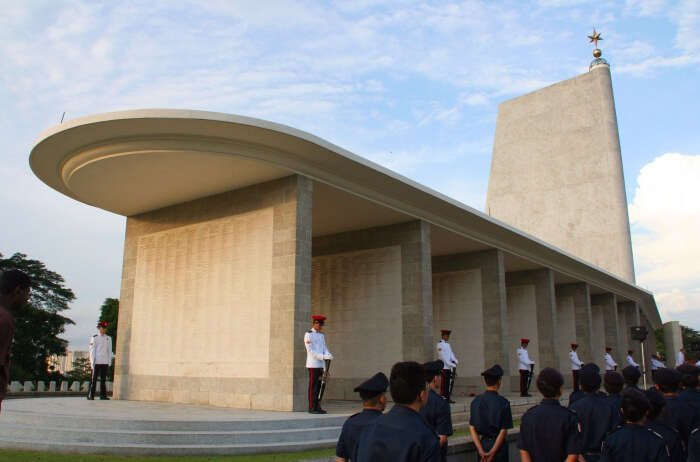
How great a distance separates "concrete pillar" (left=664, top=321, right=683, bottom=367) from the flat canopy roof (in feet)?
93.7

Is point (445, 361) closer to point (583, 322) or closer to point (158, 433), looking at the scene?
point (158, 433)

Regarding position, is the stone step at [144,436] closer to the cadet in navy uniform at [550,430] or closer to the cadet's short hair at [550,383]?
the cadet in navy uniform at [550,430]

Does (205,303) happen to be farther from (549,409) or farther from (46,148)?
(549,409)

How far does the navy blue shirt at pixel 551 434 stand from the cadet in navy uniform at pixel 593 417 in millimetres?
811

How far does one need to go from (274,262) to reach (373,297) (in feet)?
15.9

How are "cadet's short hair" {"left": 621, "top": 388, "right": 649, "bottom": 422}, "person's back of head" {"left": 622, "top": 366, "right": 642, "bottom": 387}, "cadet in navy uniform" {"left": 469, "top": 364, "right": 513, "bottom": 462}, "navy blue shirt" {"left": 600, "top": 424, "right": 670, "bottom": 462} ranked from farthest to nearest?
1. "person's back of head" {"left": 622, "top": 366, "right": 642, "bottom": 387}
2. "cadet in navy uniform" {"left": 469, "top": 364, "right": 513, "bottom": 462}
3. "cadet's short hair" {"left": 621, "top": 388, "right": 649, "bottom": 422}
4. "navy blue shirt" {"left": 600, "top": 424, "right": 670, "bottom": 462}

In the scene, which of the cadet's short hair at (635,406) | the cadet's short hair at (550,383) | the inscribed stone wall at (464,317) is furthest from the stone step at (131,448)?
the inscribed stone wall at (464,317)

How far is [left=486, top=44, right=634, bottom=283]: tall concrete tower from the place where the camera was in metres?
33.8

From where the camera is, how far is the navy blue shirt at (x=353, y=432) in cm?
369

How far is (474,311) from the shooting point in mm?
19109

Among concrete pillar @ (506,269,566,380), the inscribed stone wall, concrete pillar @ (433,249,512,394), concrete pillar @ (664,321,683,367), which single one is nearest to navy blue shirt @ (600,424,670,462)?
concrete pillar @ (433,249,512,394)

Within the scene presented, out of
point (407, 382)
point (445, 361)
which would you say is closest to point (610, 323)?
point (445, 361)

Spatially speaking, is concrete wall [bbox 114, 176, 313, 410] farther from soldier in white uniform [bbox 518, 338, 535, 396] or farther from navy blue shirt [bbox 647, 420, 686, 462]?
soldier in white uniform [bbox 518, 338, 535, 396]

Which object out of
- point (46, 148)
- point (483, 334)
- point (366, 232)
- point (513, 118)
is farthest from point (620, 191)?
point (46, 148)
